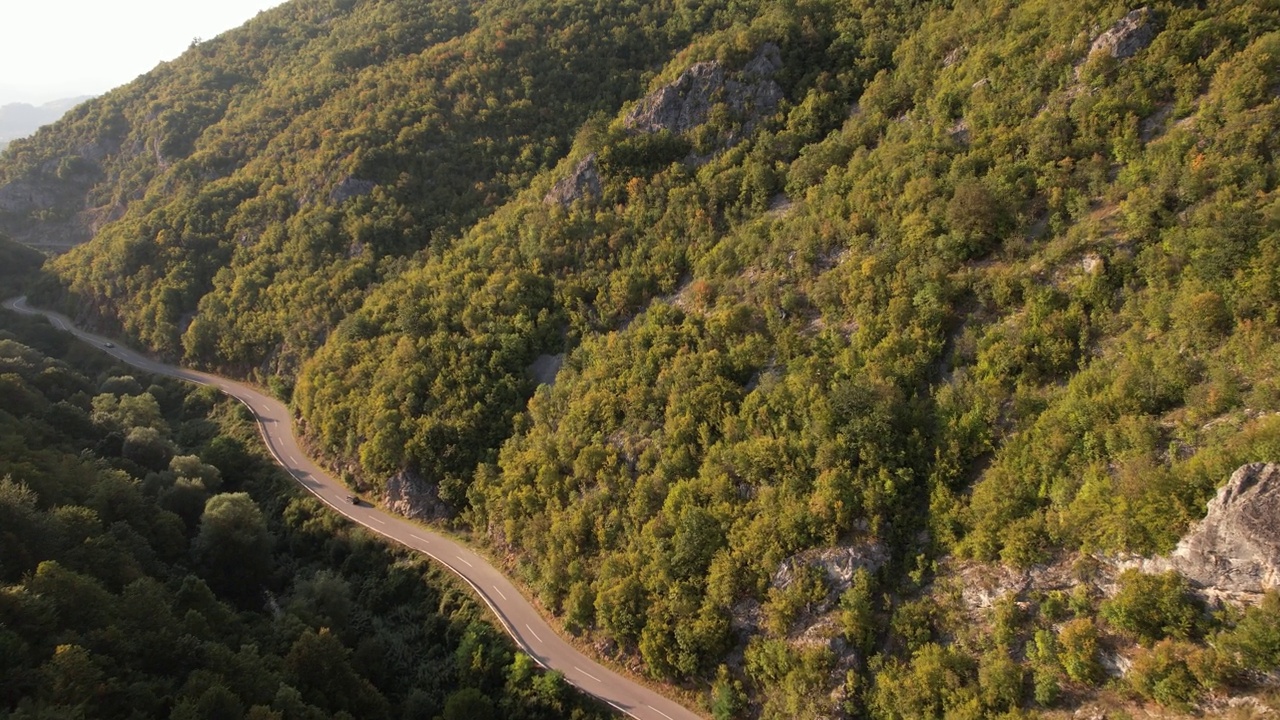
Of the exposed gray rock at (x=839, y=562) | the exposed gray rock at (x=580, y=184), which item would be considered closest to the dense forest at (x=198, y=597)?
the exposed gray rock at (x=839, y=562)

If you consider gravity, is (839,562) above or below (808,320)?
A: below

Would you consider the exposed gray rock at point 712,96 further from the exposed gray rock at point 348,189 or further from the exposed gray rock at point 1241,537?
the exposed gray rock at point 1241,537

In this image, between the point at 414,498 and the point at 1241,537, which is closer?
the point at 1241,537

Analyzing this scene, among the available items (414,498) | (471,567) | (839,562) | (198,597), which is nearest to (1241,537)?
(839,562)

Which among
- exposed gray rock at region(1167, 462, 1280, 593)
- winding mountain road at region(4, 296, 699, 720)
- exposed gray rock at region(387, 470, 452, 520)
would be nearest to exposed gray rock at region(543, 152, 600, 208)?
exposed gray rock at region(387, 470, 452, 520)

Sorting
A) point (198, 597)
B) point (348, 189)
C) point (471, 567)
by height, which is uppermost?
point (348, 189)

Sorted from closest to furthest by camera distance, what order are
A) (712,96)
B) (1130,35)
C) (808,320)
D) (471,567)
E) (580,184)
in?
(1130,35), (808,320), (471,567), (712,96), (580,184)

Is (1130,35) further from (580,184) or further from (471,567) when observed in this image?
(471,567)
